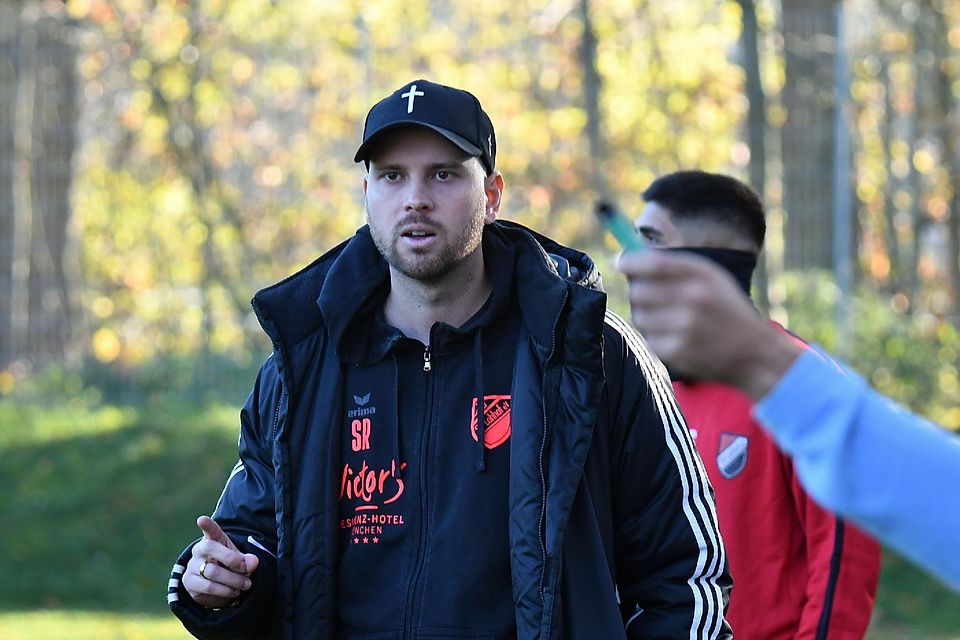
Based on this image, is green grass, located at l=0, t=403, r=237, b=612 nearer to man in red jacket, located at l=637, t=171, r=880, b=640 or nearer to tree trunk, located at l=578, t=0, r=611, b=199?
tree trunk, located at l=578, t=0, r=611, b=199

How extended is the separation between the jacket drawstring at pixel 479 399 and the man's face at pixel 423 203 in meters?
0.21

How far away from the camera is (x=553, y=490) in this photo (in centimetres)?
357

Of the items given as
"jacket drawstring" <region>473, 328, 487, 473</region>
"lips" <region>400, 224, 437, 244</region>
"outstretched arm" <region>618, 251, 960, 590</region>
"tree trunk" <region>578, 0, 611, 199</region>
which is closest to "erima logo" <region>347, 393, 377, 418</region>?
"jacket drawstring" <region>473, 328, 487, 473</region>

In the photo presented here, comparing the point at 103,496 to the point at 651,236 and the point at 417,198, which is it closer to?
the point at 651,236

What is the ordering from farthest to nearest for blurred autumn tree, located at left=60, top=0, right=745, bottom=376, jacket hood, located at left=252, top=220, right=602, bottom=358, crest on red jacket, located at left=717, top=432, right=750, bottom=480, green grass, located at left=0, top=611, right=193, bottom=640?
1. blurred autumn tree, located at left=60, top=0, right=745, bottom=376
2. green grass, located at left=0, top=611, right=193, bottom=640
3. crest on red jacket, located at left=717, top=432, right=750, bottom=480
4. jacket hood, located at left=252, top=220, right=602, bottom=358

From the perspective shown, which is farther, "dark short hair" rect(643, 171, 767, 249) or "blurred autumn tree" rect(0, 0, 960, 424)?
"blurred autumn tree" rect(0, 0, 960, 424)

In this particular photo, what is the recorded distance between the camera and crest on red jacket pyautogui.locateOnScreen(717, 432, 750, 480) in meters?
4.40

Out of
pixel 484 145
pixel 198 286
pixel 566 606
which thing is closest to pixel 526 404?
pixel 566 606

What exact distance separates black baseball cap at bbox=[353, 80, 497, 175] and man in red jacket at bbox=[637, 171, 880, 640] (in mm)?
994

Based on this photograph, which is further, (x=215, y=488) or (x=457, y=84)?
(x=457, y=84)

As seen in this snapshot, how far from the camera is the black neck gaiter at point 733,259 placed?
15.9 feet

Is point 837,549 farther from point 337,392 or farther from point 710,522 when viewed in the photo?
point 337,392

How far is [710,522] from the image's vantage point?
12.1 feet

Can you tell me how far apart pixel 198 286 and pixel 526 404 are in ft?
33.3
